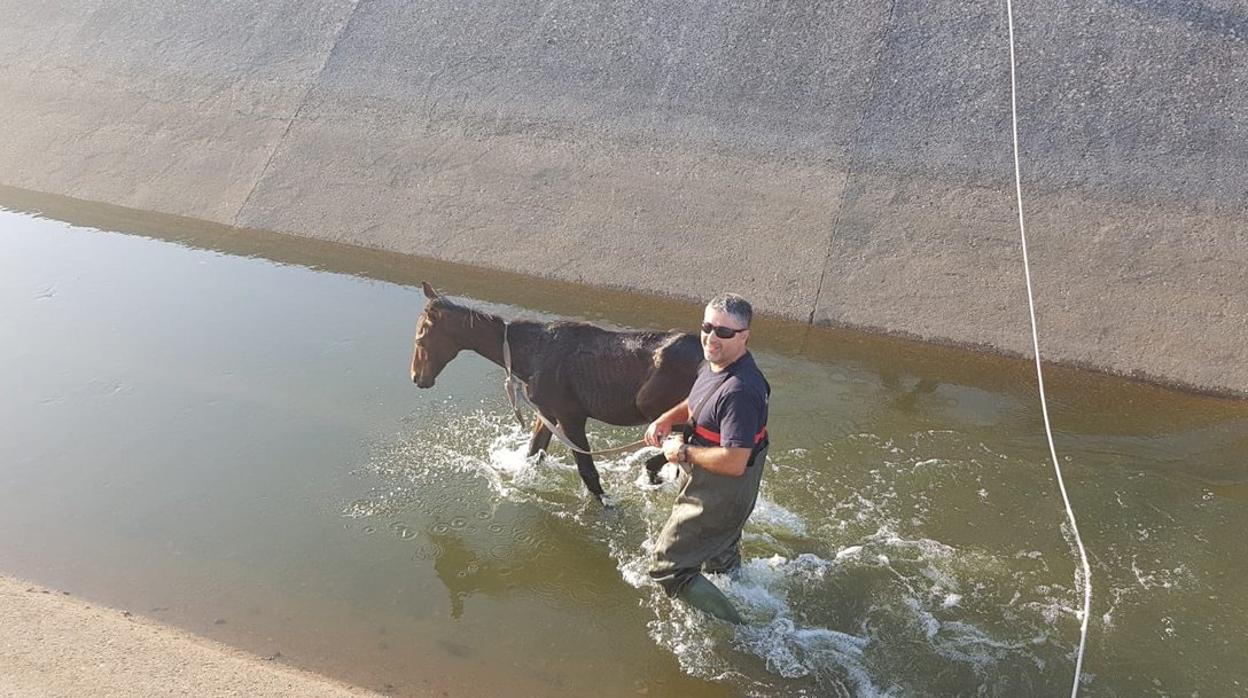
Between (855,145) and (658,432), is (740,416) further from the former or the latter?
(855,145)

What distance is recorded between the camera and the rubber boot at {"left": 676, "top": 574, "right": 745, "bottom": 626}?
6.50 meters

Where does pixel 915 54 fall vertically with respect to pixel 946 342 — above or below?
above

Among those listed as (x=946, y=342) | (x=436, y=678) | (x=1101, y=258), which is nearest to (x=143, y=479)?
(x=436, y=678)

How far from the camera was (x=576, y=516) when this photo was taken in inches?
322

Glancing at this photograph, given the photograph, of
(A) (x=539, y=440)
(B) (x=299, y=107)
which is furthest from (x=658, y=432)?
(B) (x=299, y=107)

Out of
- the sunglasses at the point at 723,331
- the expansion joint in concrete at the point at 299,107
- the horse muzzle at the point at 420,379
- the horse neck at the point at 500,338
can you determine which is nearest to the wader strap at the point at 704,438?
the sunglasses at the point at 723,331

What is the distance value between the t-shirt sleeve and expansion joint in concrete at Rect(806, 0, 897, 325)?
6449mm

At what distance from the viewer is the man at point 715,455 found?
5.50 meters

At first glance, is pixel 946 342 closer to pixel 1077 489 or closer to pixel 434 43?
pixel 1077 489

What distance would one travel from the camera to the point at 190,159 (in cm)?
1559

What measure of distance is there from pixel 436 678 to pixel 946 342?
755cm

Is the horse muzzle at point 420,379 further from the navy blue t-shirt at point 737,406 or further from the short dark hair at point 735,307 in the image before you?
the short dark hair at point 735,307

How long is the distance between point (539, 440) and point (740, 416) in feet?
11.2

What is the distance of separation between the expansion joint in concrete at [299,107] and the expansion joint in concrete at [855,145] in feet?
30.0
